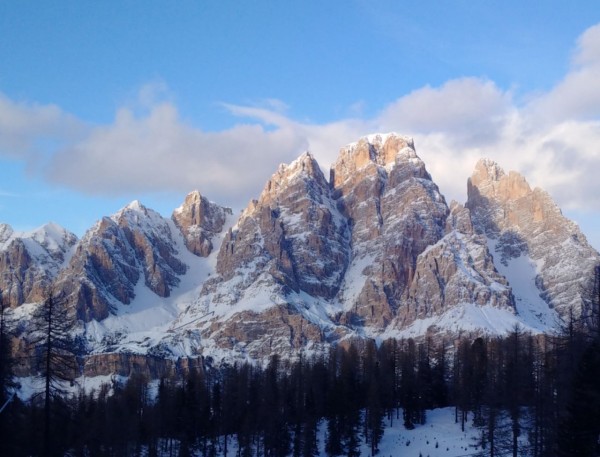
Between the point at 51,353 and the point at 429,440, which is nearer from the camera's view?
the point at 51,353

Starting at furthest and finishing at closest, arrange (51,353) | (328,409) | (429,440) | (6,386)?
(328,409), (429,440), (6,386), (51,353)

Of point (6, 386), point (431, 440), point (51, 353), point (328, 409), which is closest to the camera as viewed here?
point (51, 353)

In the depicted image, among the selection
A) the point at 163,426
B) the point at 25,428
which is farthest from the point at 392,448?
the point at 25,428

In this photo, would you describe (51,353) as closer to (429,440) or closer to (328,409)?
(429,440)

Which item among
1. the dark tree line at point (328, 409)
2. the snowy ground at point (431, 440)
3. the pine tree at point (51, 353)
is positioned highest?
the pine tree at point (51, 353)

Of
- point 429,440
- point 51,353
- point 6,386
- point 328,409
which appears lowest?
point 429,440

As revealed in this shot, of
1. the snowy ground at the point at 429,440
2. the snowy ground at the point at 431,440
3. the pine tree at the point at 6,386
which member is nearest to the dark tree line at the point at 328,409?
the pine tree at the point at 6,386

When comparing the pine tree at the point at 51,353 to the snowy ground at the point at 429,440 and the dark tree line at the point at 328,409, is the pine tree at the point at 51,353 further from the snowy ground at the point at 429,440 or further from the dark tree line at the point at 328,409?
the snowy ground at the point at 429,440

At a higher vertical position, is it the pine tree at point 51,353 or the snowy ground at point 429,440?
the pine tree at point 51,353

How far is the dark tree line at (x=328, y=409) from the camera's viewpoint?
147 ft

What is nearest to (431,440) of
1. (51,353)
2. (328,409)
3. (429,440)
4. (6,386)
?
(429,440)

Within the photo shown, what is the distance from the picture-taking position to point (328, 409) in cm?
10275

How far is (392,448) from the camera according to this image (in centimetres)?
9306

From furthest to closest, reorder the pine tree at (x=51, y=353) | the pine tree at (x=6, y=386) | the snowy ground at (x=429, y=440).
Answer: the snowy ground at (x=429, y=440)
the pine tree at (x=6, y=386)
the pine tree at (x=51, y=353)
